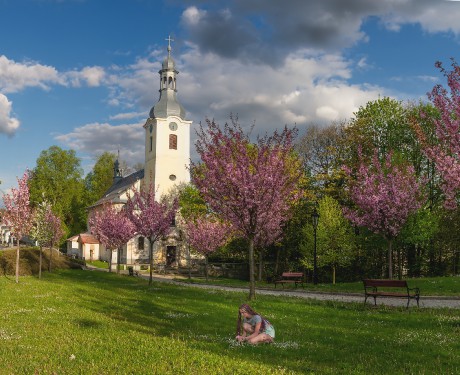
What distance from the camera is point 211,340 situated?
1038cm

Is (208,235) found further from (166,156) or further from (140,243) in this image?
(166,156)

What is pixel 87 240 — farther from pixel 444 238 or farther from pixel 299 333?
pixel 299 333

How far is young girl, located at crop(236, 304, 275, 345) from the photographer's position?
393 inches

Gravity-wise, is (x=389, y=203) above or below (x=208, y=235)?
above

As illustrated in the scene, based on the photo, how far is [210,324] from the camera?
13.0 m

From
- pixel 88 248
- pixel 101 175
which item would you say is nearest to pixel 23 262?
pixel 88 248

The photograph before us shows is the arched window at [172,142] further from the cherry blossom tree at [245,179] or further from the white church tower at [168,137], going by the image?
the cherry blossom tree at [245,179]

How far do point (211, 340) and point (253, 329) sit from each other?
38.9 inches

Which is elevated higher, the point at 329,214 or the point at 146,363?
the point at 329,214

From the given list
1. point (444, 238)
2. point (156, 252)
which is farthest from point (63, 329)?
point (156, 252)

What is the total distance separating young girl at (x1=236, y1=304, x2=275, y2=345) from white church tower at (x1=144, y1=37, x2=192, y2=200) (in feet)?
185

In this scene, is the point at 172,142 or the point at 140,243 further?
the point at 172,142

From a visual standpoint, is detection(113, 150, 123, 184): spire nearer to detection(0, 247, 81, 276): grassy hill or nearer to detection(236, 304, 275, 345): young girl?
detection(0, 247, 81, 276): grassy hill

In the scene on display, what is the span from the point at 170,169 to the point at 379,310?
52.7 m
